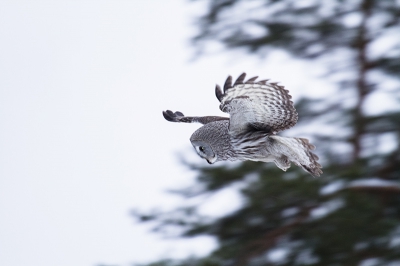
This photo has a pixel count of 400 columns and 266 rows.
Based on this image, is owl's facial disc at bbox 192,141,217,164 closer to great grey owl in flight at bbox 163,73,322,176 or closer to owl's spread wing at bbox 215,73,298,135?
great grey owl in flight at bbox 163,73,322,176

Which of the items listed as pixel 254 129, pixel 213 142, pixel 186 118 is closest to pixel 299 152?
pixel 254 129

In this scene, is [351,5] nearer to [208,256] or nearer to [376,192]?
[376,192]

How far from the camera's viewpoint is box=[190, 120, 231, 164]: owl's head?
5133mm

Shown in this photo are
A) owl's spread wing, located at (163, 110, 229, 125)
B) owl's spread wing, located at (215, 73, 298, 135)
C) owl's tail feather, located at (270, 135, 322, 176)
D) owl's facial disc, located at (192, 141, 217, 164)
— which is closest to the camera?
owl's spread wing, located at (215, 73, 298, 135)

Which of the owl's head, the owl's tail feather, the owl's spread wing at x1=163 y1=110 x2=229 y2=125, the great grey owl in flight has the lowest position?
the owl's tail feather

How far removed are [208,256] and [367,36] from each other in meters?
2.22

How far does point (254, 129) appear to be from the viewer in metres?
4.98

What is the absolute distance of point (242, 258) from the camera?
5273 millimetres

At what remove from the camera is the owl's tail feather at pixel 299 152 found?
4859 mm

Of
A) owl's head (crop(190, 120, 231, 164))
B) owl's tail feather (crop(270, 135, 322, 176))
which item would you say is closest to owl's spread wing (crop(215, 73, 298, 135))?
owl's tail feather (crop(270, 135, 322, 176))

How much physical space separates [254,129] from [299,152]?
335mm

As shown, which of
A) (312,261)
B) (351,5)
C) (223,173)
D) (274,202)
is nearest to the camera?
(312,261)

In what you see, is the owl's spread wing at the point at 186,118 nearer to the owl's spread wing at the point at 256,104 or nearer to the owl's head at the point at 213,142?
A: the owl's head at the point at 213,142

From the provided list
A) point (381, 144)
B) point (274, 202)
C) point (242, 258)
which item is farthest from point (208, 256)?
point (381, 144)
